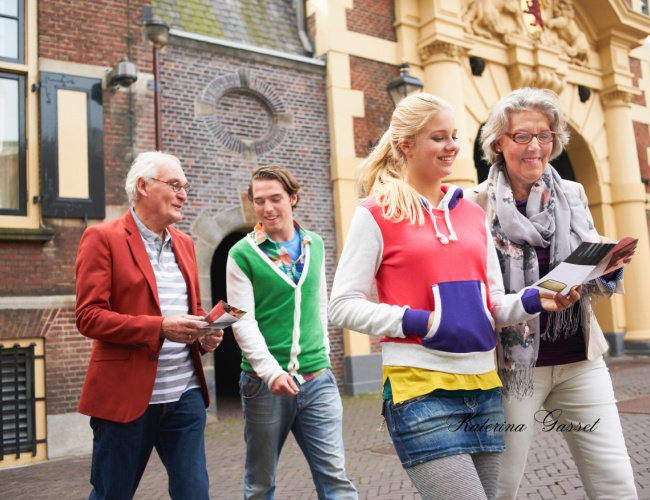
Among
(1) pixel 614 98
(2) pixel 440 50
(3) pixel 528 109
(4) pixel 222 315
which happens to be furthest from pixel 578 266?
(1) pixel 614 98

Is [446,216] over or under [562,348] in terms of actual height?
over

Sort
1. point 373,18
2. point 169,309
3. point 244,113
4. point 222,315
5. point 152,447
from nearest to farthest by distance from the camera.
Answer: point 222,315 < point 152,447 < point 169,309 < point 244,113 < point 373,18

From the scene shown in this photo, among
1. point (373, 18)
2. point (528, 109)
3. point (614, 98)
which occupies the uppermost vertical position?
point (373, 18)

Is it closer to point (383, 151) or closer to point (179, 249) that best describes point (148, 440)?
point (179, 249)

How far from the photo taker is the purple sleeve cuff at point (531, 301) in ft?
7.79

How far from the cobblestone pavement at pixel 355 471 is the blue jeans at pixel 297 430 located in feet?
3.38

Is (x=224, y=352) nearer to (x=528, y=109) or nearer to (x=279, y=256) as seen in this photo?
(x=279, y=256)

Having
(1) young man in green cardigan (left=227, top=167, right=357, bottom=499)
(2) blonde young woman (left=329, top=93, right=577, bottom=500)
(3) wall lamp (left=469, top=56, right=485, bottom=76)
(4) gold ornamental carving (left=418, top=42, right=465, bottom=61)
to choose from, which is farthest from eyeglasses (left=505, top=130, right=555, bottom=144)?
(3) wall lamp (left=469, top=56, right=485, bottom=76)

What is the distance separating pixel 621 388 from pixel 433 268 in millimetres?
8707

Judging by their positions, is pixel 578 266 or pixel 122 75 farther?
pixel 122 75

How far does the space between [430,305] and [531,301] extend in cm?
41

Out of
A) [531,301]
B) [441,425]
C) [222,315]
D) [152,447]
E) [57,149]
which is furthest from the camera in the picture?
[57,149]

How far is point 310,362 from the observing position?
336 centimetres

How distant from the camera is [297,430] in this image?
3.41 meters
